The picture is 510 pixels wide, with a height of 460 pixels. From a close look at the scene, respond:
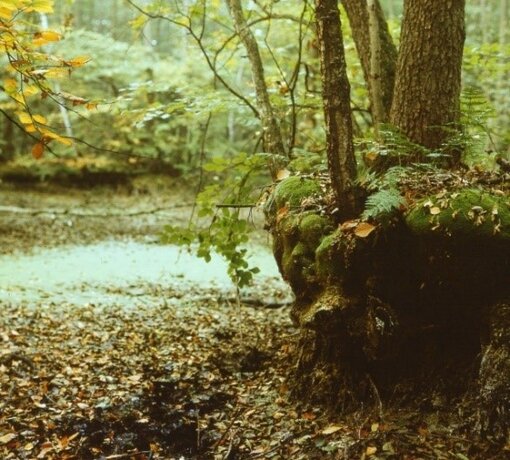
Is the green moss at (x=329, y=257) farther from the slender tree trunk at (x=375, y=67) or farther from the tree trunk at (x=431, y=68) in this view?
the slender tree trunk at (x=375, y=67)

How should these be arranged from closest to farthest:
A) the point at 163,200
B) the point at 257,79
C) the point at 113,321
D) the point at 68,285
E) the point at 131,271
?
the point at 257,79
the point at 113,321
the point at 68,285
the point at 131,271
the point at 163,200

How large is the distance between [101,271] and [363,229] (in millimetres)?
8804

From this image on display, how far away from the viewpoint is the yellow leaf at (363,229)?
369 cm

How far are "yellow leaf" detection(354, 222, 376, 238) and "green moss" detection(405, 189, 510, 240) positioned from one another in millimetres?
342

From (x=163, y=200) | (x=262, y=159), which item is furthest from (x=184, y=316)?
(x=163, y=200)

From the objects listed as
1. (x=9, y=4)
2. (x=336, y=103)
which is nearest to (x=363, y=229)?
(x=336, y=103)

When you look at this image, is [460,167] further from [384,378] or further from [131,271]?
[131,271]

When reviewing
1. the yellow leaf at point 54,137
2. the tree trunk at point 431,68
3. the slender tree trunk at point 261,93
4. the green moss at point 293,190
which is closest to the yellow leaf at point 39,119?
the yellow leaf at point 54,137

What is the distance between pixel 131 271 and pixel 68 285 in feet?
6.21

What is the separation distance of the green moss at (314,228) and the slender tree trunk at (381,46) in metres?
1.84

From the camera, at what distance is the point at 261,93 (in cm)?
647

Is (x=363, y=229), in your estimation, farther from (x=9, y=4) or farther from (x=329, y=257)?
(x=9, y=4)

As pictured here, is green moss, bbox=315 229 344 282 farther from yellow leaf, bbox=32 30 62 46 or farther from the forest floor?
yellow leaf, bbox=32 30 62 46

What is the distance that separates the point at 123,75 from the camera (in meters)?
20.4
